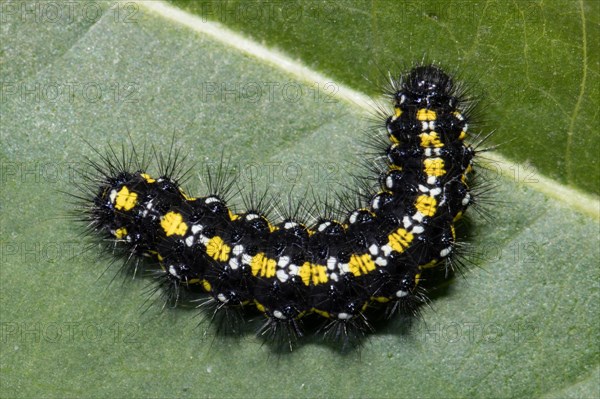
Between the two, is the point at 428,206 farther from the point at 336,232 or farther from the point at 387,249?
the point at 336,232

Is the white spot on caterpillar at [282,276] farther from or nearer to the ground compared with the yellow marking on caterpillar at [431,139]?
nearer to the ground

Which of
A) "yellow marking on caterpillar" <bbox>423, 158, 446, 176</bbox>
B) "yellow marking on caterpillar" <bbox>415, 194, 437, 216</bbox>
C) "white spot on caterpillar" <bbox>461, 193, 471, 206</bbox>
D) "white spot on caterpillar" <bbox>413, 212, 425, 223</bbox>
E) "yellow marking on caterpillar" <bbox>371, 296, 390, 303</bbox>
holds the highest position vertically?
"yellow marking on caterpillar" <bbox>423, 158, 446, 176</bbox>

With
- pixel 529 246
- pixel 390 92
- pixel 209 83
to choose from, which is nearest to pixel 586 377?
pixel 529 246

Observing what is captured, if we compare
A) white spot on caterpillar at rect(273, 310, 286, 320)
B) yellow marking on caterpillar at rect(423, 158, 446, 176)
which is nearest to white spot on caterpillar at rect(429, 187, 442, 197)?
yellow marking on caterpillar at rect(423, 158, 446, 176)

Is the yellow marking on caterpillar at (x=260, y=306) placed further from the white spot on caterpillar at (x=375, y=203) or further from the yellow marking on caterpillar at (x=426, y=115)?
the yellow marking on caterpillar at (x=426, y=115)

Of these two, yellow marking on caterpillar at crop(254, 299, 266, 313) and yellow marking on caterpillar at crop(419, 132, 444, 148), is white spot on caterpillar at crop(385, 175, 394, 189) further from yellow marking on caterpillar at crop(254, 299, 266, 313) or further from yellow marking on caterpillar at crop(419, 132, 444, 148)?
yellow marking on caterpillar at crop(254, 299, 266, 313)

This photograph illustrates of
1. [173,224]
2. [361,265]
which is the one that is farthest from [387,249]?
[173,224]

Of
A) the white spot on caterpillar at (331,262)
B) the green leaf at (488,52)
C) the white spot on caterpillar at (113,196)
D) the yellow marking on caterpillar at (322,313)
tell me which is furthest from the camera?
the white spot on caterpillar at (113,196)

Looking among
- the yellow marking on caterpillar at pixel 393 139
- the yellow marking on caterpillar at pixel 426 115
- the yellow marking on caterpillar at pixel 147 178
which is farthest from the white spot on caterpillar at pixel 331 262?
the yellow marking on caterpillar at pixel 147 178
